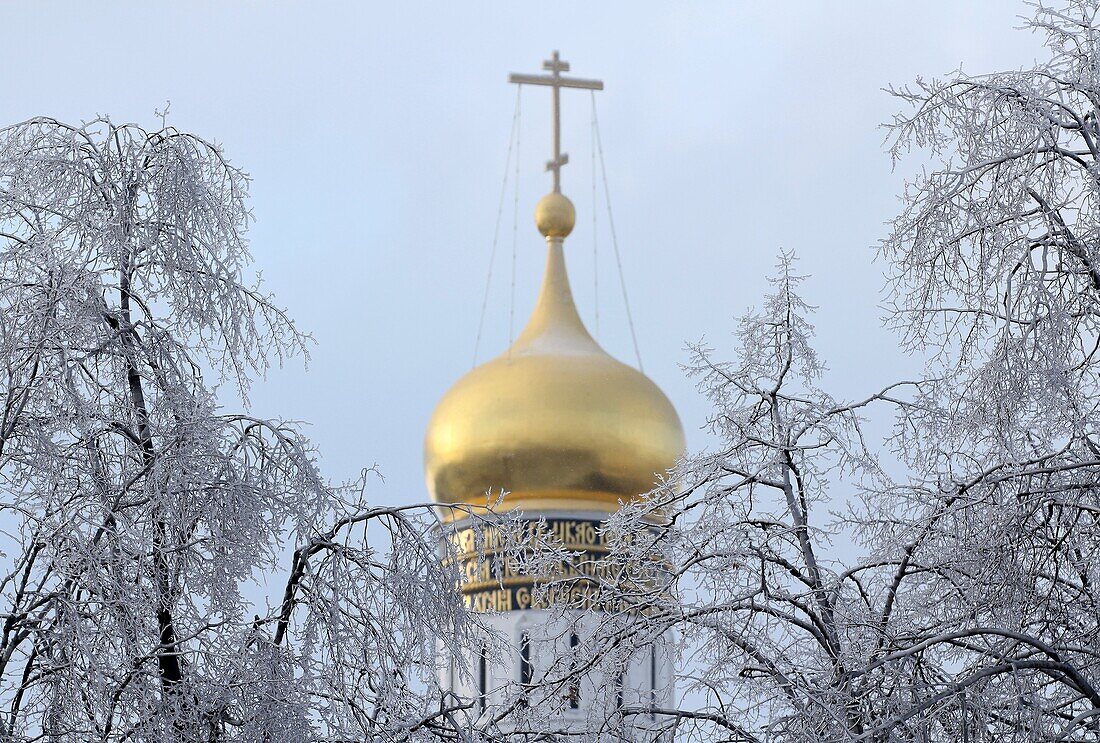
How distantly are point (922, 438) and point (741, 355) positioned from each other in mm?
1026

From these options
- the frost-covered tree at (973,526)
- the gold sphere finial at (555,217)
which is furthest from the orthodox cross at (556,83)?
the frost-covered tree at (973,526)

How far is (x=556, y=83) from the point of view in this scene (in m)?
38.4

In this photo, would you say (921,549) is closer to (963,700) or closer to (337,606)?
(963,700)

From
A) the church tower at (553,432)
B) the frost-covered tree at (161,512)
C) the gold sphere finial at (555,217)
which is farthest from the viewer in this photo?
the gold sphere finial at (555,217)

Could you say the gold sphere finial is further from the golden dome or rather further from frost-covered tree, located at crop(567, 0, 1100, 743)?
frost-covered tree, located at crop(567, 0, 1100, 743)

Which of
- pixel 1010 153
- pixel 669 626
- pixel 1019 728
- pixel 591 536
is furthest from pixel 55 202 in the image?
pixel 591 536

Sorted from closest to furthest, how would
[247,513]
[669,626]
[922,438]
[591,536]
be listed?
[247,513] < [669,626] < [922,438] < [591,536]

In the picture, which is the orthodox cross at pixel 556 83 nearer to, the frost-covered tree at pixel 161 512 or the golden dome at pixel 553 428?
the golden dome at pixel 553 428

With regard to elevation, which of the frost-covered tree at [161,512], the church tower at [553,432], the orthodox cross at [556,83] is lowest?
the frost-covered tree at [161,512]

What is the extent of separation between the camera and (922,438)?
9.73 metres

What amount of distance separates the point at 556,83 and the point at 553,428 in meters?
7.64

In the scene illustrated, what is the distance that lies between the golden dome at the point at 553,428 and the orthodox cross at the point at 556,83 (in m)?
3.62

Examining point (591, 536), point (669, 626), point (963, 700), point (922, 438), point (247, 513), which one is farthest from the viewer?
point (591, 536)

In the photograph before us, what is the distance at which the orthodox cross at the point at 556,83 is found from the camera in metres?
38.3
